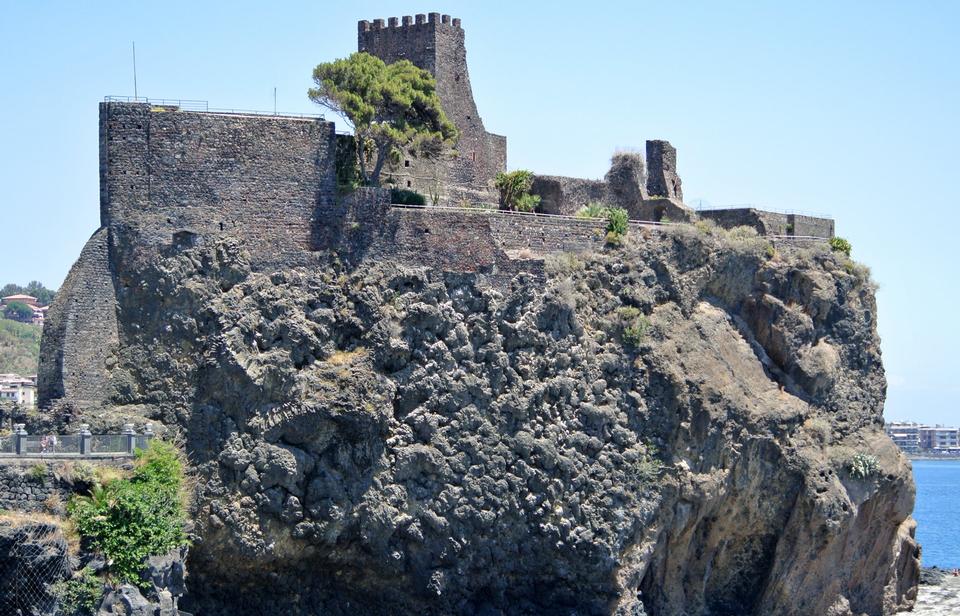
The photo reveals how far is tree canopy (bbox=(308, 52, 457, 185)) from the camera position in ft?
158

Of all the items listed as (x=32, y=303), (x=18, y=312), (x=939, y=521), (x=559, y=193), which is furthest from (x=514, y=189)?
(x=939, y=521)

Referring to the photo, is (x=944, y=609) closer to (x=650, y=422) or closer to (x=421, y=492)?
(x=650, y=422)

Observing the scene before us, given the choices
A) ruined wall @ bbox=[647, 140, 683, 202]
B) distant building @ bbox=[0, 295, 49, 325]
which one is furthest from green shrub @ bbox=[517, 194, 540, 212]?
distant building @ bbox=[0, 295, 49, 325]

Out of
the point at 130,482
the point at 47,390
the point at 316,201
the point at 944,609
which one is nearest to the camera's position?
the point at 130,482

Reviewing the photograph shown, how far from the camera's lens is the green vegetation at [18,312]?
113 metres

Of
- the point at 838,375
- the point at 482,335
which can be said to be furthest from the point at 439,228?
the point at 838,375

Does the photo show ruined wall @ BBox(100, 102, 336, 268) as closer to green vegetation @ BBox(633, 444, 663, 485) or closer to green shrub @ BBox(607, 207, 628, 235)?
green shrub @ BBox(607, 207, 628, 235)

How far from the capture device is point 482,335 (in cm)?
4816

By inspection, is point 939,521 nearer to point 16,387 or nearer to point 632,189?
point 16,387

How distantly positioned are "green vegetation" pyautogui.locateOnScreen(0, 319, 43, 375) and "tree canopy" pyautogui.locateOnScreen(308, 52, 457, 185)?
165ft

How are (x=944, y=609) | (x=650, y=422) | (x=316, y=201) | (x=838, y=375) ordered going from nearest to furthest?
(x=316, y=201), (x=650, y=422), (x=838, y=375), (x=944, y=609)

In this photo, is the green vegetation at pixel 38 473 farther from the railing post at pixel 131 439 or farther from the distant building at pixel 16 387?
the distant building at pixel 16 387

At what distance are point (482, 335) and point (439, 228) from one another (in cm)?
312

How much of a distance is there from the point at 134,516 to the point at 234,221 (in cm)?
987
